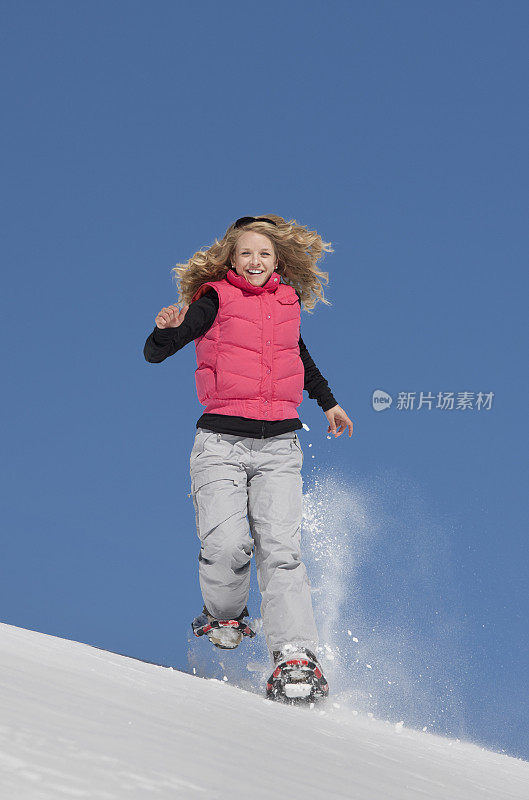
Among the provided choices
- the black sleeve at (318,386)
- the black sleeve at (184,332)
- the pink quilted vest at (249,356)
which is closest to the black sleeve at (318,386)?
the black sleeve at (318,386)

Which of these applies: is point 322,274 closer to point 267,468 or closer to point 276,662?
point 267,468

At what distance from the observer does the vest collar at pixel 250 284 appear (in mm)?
→ 3074

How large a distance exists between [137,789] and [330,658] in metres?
2.71

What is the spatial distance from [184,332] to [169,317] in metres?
0.09

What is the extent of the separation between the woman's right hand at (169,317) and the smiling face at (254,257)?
41 cm

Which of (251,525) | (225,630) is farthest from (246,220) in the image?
(225,630)

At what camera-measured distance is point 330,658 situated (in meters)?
Result: 3.33

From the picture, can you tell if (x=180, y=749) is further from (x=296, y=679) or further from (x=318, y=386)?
(x=318, y=386)

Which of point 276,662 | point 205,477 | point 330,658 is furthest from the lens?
point 330,658

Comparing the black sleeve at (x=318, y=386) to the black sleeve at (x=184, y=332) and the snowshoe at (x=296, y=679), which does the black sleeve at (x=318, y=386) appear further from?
the snowshoe at (x=296, y=679)

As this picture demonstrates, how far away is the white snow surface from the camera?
30.9 inches

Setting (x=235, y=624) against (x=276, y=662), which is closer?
(x=276, y=662)

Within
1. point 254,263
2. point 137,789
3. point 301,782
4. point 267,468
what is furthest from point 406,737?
point 254,263

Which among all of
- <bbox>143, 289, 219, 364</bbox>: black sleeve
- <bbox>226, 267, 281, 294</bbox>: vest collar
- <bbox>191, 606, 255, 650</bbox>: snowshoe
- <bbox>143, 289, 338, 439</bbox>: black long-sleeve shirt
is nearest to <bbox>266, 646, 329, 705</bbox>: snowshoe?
<bbox>191, 606, 255, 650</bbox>: snowshoe
